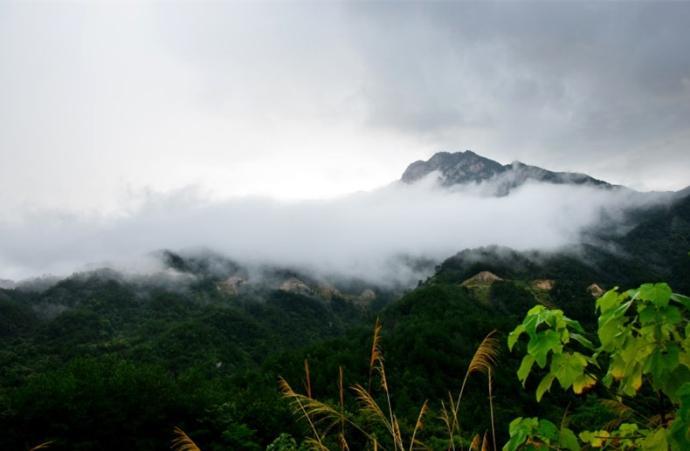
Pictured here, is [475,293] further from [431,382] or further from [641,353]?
[641,353]

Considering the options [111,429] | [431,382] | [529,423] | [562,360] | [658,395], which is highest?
[562,360]

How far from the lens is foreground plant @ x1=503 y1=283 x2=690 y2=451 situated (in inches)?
114

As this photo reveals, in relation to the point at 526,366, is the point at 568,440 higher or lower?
lower

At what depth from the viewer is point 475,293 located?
15825 cm

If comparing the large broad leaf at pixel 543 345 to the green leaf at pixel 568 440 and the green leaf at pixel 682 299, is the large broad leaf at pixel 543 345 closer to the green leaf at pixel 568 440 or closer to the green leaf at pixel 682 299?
the green leaf at pixel 568 440

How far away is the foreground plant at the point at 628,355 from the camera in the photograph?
2904mm

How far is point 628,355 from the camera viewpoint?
3125 millimetres

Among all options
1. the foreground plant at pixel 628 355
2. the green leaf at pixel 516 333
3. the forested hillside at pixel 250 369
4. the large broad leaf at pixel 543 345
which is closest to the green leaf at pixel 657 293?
the foreground plant at pixel 628 355

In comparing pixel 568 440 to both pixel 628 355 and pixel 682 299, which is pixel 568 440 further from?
pixel 682 299

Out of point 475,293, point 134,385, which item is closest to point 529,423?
point 134,385

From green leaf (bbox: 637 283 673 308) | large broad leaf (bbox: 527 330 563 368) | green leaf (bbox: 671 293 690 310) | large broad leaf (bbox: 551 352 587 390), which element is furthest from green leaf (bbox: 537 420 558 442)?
green leaf (bbox: 671 293 690 310)

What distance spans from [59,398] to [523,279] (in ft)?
592

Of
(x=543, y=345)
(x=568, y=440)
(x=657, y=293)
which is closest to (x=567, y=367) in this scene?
(x=543, y=345)

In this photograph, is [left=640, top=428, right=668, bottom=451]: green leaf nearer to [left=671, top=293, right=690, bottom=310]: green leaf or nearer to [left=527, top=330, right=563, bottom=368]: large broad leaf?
[left=527, top=330, right=563, bottom=368]: large broad leaf
